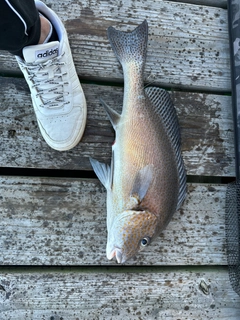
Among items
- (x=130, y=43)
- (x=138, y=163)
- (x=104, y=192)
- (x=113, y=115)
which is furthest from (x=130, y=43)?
(x=104, y=192)

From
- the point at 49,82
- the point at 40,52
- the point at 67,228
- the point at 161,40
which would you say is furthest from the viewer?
the point at 161,40

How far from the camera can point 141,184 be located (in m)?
1.28

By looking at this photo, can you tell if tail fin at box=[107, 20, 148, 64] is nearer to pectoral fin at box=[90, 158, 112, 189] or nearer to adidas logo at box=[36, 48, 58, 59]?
adidas logo at box=[36, 48, 58, 59]

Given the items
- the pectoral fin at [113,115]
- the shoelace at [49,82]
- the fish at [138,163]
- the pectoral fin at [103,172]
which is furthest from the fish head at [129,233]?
the shoelace at [49,82]

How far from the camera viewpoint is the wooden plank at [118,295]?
142 centimetres

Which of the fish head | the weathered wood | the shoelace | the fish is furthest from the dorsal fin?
the weathered wood

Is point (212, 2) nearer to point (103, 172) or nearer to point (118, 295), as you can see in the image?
point (103, 172)

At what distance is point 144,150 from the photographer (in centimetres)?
132

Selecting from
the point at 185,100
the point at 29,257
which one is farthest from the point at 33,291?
the point at 185,100

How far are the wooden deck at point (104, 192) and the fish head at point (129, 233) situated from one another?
0.66ft

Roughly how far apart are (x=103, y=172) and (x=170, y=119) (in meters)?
0.39

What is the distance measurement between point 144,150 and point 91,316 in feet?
2.64

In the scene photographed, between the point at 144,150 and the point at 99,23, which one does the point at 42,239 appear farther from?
the point at 99,23

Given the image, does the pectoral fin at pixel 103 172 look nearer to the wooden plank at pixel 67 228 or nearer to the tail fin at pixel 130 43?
the wooden plank at pixel 67 228
